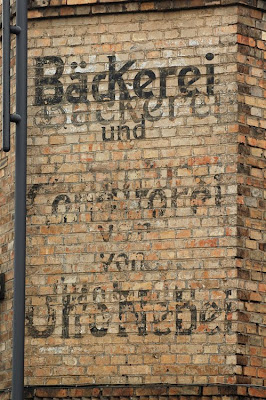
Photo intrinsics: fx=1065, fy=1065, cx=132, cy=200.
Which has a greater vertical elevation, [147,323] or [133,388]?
[147,323]

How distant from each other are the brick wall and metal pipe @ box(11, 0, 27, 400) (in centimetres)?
224

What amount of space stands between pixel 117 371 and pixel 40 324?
89cm

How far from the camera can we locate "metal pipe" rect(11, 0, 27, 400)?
7.71 meters

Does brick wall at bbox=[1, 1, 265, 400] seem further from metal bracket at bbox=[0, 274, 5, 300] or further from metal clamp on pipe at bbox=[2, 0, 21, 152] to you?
metal clamp on pipe at bbox=[2, 0, 21, 152]

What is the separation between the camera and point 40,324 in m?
10.2

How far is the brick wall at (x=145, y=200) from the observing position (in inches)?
388

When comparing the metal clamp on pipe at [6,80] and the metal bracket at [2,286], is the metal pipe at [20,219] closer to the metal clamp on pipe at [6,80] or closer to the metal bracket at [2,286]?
the metal clamp on pipe at [6,80]

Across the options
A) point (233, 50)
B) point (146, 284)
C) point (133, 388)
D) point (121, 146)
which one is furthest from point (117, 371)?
point (233, 50)

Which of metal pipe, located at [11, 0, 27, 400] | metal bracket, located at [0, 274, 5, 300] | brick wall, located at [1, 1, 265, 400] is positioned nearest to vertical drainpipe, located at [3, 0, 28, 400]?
metal pipe, located at [11, 0, 27, 400]

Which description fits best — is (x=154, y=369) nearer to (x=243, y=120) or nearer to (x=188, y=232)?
(x=188, y=232)

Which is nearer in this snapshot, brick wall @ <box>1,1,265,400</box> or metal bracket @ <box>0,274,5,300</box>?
brick wall @ <box>1,1,265,400</box>

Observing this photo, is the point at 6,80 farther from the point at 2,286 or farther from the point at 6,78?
the point at 2,286

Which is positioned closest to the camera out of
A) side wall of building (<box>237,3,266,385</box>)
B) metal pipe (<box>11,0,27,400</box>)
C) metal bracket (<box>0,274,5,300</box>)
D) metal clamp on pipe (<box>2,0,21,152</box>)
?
metal pipe (<box>11,0,27,400</box>)

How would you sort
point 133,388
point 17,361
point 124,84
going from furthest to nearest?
point 124,84
point 133,388
point 17,361
